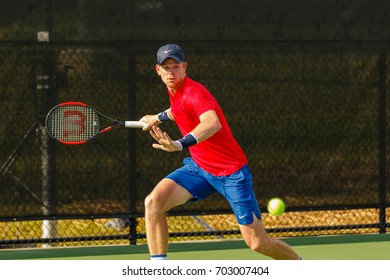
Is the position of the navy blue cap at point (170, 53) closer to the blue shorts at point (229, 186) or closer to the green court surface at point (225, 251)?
the blue shorts at point (229, 186)

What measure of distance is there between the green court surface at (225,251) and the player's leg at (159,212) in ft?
5.26

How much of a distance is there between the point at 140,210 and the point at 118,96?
0.99 meters

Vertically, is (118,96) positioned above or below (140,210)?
above

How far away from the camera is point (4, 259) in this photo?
9.17m

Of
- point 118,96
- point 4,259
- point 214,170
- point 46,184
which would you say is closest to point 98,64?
point 118,96

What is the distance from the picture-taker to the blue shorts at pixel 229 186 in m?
7.32

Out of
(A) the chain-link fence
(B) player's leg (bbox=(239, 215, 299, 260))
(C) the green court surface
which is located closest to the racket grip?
(B) player's leg (bbox=(239, 215, 299, 260))

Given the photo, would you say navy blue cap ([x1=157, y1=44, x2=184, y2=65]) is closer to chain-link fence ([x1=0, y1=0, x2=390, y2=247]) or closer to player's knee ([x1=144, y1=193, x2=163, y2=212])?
player's knee ([x1=144, y1=193, x2=163, y2=212])

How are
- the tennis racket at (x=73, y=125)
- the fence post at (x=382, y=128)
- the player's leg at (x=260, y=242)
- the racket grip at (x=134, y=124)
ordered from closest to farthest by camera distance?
the player's leg at (x=260, y=242) < the racket grip at (x=134, y=124) < the tennis racket at (x=73, y=125) < the fence post at (x=382, y=128)

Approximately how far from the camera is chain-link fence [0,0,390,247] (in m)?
9.52

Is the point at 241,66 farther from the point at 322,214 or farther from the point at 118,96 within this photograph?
the point at 322,214

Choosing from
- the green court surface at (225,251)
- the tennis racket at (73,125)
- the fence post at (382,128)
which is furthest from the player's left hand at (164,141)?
the fence post at (382,128)

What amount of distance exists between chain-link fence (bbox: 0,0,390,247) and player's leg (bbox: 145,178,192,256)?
89.3 inches

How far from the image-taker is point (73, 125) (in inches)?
326
